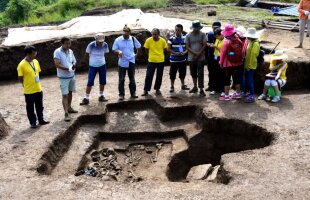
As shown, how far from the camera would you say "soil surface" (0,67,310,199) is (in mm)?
6117

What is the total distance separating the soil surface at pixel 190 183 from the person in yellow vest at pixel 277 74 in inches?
11.8

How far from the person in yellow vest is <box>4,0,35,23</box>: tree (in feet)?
77.5

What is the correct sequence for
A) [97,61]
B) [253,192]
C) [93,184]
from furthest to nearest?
[97,61]
[93,184]
[253,192]

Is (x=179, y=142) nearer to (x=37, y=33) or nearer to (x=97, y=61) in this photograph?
(x=97, y=61)

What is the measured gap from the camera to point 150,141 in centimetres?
956

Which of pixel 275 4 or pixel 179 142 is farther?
pixel 275 4

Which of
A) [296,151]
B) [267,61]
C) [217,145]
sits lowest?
[217,145]

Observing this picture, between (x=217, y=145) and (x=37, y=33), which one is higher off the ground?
(x=37, y=33)

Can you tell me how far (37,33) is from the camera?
1441 cm

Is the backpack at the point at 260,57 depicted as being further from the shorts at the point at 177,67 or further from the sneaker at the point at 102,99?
the sneaker at the point at 102,99

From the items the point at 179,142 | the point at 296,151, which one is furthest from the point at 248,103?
the point at 296,151

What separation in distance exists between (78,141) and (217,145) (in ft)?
9.72

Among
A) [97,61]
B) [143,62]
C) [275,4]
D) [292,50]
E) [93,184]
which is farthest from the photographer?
[275,4]

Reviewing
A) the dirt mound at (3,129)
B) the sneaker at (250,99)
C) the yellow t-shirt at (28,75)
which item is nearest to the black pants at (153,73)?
the sneaker at (250,99)
